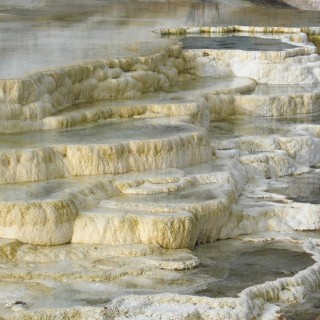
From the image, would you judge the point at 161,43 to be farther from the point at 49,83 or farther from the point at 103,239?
the point at 103,239

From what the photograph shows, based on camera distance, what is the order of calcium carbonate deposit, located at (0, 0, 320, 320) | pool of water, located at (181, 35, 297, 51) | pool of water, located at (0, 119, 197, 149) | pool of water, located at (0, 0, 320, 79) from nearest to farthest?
calcium carbonate deposit, located at (0, 0, 320, 320) < pool of water, located at (0, 119, 197, 149) < pool of water, located at (0, 0, 320, 79) < pool of water, located at (181, 35, 297, 51)

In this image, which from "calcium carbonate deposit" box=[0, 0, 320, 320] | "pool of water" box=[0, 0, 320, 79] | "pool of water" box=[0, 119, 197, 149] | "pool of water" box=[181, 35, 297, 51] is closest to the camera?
"calcium carbonate deposit" box=[0, 0, 320, 320]

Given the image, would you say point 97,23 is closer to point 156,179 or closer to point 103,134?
point 103,134

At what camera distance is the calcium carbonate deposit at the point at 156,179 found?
9672 millimetres

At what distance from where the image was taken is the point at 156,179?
1176cm

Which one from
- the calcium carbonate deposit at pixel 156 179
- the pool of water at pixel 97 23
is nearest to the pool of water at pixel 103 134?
A: the calcium carbonate deposit at pixel 156 179

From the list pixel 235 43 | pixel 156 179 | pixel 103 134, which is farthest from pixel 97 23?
pixel 156 179

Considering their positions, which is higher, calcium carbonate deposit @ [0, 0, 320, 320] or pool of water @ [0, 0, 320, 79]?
pool of water @ [0, 0, 320, 79]

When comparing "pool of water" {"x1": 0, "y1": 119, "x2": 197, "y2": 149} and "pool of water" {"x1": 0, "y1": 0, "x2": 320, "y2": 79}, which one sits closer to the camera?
"pool of water" {"x1": 0, "y1": 119, "x2": 197, "y2": 149}

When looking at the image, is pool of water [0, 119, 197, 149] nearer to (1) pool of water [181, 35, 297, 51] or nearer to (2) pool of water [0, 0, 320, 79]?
(2) pool of water [0, 0, 320, 79]

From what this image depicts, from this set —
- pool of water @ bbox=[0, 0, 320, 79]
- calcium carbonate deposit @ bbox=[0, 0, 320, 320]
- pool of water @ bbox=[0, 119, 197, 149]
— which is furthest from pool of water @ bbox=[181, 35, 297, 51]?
pool of water @ bbox=[0, 119, 197, 149]

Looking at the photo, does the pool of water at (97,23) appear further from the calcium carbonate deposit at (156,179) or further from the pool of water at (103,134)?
the pool of water at (103,134)

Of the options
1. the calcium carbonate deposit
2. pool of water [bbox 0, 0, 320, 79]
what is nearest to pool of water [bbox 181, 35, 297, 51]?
the calcium carbonate deposit

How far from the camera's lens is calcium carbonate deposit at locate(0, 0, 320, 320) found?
381 inches
